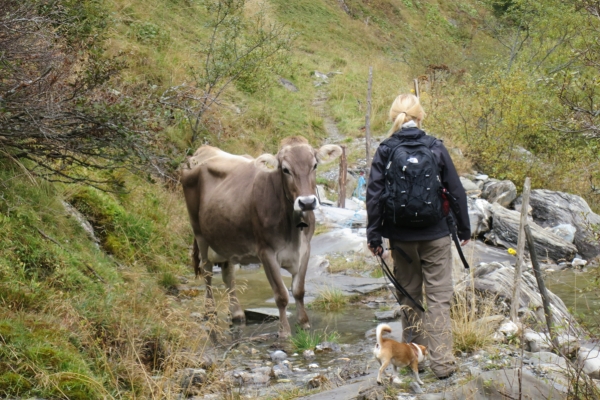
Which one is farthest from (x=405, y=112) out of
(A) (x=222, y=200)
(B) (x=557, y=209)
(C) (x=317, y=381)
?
(B) (x=557, y=209)

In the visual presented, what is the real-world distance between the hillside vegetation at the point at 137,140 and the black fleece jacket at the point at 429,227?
161cm

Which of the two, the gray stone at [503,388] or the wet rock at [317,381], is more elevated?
the gray stone at [503,388]

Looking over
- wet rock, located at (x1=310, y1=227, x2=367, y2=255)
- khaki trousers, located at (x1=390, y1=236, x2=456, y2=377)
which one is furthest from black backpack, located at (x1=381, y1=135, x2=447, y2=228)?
wet rock, located at (x1=310, y1=227, x2=367, y2=255)

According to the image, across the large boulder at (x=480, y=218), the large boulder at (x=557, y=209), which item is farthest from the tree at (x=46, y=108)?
the large boulder at (x=557, y=209)

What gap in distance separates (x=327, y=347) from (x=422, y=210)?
2390 mm

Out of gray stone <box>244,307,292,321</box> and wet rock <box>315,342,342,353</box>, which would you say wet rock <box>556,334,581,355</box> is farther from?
gray stone <box>244,307,292,321</box>

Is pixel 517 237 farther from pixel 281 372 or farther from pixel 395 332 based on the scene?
pixel 281 372

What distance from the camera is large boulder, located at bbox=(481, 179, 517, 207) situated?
1711 centimetres

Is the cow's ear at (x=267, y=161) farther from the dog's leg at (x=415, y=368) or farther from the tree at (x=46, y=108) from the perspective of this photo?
the dog's leg at (x=415, y=368)

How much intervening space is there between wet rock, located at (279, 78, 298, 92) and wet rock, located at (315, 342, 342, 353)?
1966 centimetres

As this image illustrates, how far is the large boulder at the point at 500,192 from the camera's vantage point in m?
17.1

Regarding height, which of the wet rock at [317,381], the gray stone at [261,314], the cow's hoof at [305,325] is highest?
the wet rock at [317,381]

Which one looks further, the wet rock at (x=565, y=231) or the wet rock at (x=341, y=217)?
the wet rock at (x=565, y=231)

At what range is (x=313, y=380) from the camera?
5465mm
